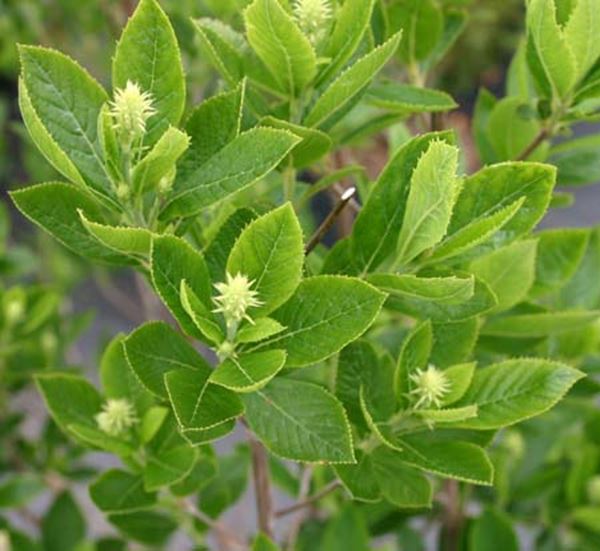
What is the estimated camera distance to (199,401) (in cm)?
52

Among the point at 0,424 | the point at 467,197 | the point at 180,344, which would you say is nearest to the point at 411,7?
the point at 467,197

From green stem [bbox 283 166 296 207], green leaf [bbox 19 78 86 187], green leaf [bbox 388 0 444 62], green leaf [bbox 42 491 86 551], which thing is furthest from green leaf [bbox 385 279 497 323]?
green leaf [bbox 42 491 86 551]

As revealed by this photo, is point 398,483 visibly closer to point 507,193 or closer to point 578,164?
point 507,193

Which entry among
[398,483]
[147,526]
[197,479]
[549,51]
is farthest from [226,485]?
[549,51]

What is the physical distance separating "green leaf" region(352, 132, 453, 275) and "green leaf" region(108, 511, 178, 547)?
1.51ft

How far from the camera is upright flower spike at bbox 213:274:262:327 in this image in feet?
1.66

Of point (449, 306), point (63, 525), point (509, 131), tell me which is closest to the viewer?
point (449, 306)

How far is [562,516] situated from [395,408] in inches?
19.6

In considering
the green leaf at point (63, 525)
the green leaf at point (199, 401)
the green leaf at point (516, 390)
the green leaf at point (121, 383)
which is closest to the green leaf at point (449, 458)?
the green leaf at point (516, 390)

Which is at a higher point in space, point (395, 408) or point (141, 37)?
point (141, 37)

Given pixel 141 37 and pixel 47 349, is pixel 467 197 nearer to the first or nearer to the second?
pixel 141 37

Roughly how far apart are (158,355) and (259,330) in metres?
0.08

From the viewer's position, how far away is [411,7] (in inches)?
32.4

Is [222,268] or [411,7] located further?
[411,7]
